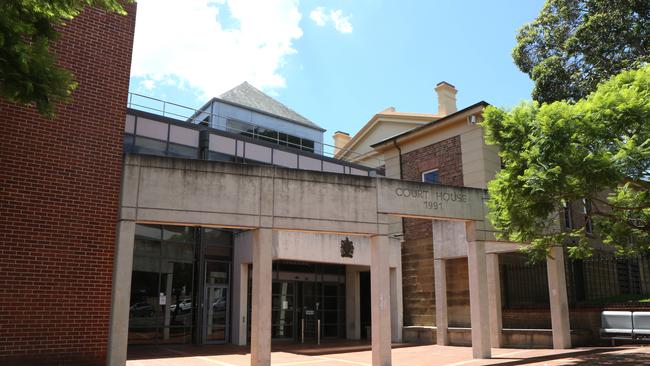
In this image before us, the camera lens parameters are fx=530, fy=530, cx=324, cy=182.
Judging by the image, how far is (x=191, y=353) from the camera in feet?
53.2

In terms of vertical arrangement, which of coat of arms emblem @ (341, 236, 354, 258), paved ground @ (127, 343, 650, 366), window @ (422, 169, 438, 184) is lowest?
paved ground @ (127, 343, 650, 366)

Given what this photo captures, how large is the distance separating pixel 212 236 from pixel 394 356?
28.0ft

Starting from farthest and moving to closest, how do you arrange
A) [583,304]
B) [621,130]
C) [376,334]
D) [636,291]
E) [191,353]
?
1. [636,291]
2. [583,304]
3. [191,353]
4. [376,334]
5. [621,130]

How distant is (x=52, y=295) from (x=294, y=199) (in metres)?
5.55

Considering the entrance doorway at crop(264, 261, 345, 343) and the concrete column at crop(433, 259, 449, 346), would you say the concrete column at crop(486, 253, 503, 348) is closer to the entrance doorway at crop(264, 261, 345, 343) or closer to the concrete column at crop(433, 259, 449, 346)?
the concrete column at crop(433, 259, 449, 346)

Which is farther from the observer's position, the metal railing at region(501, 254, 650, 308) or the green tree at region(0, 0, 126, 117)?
the metal railing at region(501, 254, 650, 308)

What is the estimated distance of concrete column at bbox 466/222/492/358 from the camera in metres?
14.0

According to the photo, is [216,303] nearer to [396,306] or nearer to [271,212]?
[396,306]

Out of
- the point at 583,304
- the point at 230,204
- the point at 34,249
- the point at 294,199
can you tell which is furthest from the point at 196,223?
the point at 583,304

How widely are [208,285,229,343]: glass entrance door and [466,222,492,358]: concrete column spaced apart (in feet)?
31.7

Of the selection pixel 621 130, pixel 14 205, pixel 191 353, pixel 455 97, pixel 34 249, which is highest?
pixel 455 97

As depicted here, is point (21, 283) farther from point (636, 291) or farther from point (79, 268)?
point (636, 291)

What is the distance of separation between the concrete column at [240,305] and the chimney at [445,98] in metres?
14.5

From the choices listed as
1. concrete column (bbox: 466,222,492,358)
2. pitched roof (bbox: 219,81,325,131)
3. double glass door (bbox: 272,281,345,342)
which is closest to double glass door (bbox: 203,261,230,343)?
double glass door (bbox: 272,281,345,342)
